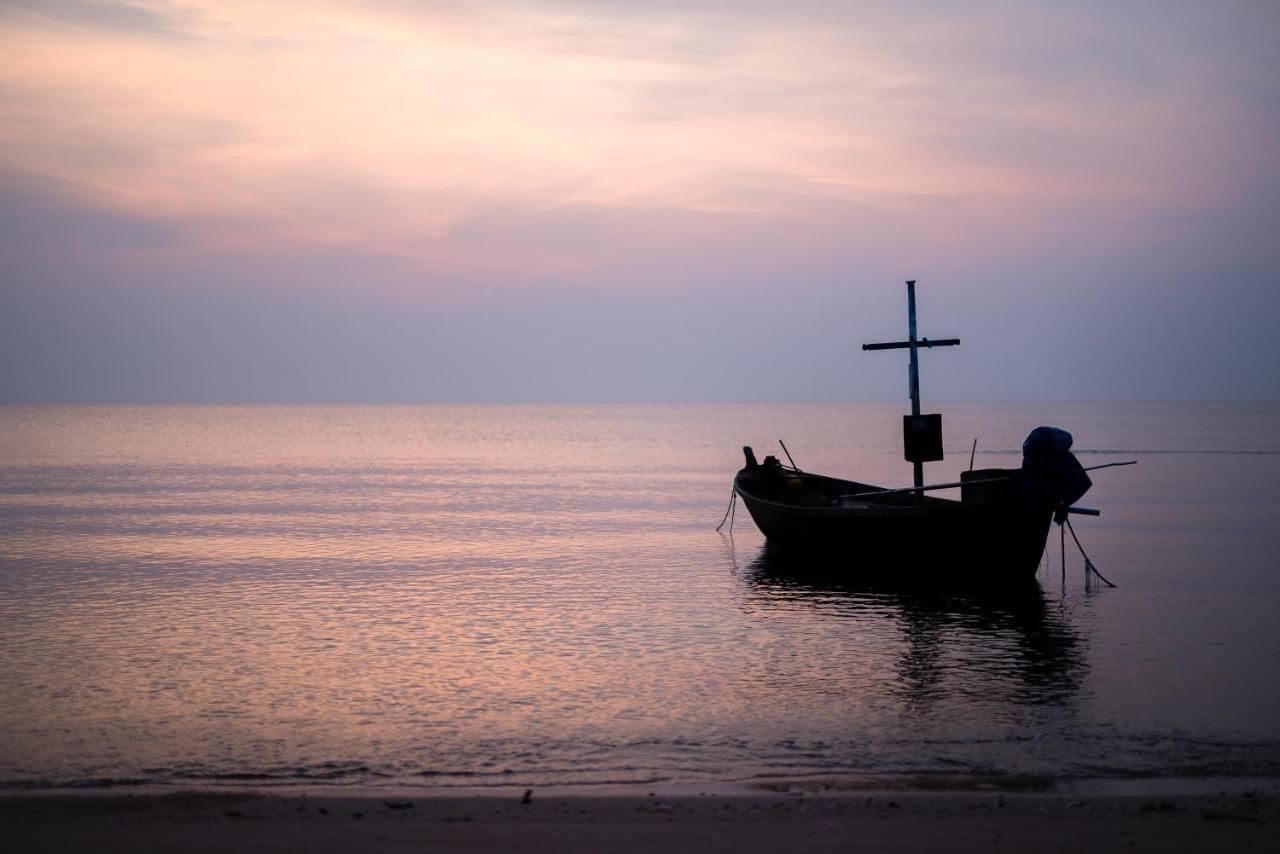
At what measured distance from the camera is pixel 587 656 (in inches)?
592

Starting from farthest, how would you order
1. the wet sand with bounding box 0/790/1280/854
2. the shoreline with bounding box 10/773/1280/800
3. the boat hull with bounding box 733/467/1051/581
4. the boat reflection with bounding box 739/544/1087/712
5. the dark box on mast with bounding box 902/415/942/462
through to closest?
1. the dark box on mast with bounding box 902/415/942/462
2. the boat hull with bounding box 733/467/1051/581
3. the boat reflection with bounding box 739/544/1087/712
4. the shoreline with bounding box 10/773/1280/800
5. the wet sand with bounding box 0/790/1280/854

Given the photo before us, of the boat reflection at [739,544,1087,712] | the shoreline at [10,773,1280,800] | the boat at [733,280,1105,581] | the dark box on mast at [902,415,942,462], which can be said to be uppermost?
the dark box on mast at [902,415,942,462]

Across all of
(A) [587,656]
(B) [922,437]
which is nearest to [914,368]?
(B) [922,437]

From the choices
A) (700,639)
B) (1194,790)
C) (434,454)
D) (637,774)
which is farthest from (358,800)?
(434,454)

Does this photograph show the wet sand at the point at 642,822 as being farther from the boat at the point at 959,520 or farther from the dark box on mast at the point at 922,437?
the dark box on mast at the point at 922,437

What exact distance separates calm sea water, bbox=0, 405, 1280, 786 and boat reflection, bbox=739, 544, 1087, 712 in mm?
82

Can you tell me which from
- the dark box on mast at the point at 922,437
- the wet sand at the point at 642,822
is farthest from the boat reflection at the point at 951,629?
the wet sand at the point at 642,822

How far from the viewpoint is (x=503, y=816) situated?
8.40m

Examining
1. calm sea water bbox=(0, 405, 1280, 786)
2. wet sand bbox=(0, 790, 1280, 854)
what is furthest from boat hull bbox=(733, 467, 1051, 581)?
wet sand bbox=(0, 790, 1280, 854)

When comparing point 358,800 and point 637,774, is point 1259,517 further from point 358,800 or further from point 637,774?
point 358,800

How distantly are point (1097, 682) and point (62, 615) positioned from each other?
50.7ft

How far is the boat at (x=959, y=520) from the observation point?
1883 centimetres

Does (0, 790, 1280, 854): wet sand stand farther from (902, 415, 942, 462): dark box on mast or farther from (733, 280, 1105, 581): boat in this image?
(902, 415, 942, 462): dark box on mast

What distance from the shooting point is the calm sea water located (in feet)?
34.2
